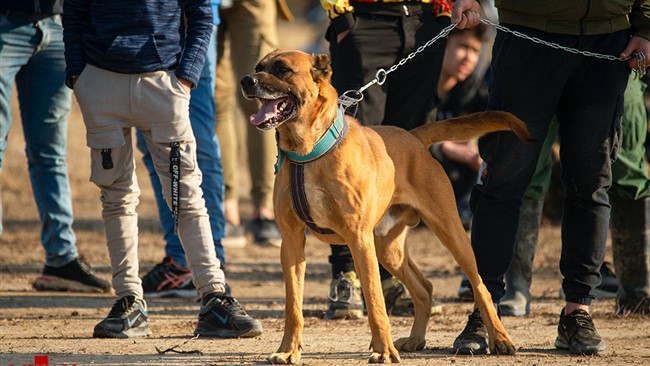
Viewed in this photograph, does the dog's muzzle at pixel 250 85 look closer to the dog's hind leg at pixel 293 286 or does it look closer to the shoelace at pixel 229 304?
the dog's hind leg at pixel 293 286

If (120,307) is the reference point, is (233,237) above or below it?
below

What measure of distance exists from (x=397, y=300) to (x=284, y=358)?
1803 mm

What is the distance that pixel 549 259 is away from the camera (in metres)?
8.91

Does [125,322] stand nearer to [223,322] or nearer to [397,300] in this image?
[223,322]

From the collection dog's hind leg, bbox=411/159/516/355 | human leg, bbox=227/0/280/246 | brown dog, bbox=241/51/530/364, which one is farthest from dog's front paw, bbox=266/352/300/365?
human leg, bbox=227/0/280/246

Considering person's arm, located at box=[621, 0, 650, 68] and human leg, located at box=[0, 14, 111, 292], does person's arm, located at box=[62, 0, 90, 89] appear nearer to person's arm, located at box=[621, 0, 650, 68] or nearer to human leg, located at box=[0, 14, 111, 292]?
human leg, located at box=[0, 14, 111, 292]

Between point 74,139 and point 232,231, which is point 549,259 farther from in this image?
point 74,139

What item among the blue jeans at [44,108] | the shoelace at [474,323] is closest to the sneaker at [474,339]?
the shoelace at [474,323]

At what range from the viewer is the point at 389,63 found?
6.38m

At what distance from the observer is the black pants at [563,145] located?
515 cm

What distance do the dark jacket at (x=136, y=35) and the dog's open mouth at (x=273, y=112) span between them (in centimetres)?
91

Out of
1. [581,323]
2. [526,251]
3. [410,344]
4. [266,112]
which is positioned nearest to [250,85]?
[266,112]

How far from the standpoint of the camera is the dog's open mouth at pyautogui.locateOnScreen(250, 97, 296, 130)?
4.72 m

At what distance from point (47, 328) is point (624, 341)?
127 inches
